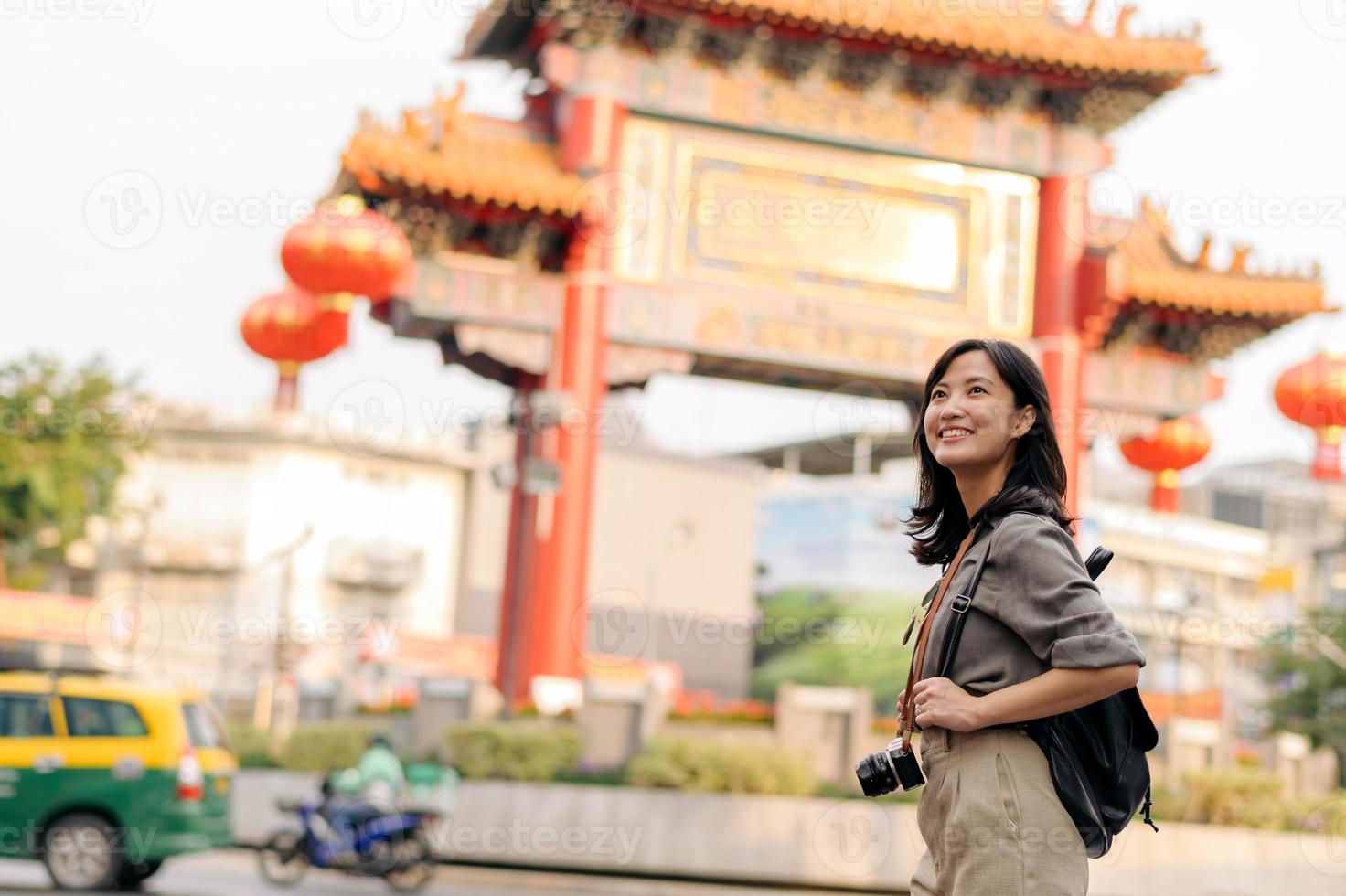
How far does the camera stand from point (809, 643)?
38938mm

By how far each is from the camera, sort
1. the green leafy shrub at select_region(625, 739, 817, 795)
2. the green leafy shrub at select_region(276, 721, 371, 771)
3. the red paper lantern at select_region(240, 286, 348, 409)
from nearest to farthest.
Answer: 1. the green leafy shrub at select_region(625, 739, 817, 795)
2. the red paper lantern at select_region(240, 286, 348, 409)
3. the green leafy shrub at select_region(276, 721, 371, 771)

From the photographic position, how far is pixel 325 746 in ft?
55.8

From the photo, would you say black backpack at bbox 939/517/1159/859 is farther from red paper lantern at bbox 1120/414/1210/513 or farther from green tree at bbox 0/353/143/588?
green tree at bbox 0/353/143/588

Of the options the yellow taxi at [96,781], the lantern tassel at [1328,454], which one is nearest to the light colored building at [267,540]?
the lantern tassel at [1328,454]

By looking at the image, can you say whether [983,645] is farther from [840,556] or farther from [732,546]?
[732,546]

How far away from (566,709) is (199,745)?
13.1ft

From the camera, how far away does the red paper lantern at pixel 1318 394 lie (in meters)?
14.8

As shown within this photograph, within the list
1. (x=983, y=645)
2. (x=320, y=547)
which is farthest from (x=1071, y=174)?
(x=320, y=547)

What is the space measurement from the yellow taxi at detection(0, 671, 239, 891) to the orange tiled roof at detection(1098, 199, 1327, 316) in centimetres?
969

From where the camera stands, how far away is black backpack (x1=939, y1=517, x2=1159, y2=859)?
2.82 meters

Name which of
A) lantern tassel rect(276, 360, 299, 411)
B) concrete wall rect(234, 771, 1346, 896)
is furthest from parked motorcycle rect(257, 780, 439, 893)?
lantern tassel rect(276, 360, 299, 411)

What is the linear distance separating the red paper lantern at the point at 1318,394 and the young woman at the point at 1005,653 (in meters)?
12.7

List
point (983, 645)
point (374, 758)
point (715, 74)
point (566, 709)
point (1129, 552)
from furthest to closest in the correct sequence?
1. point (1129, 552)
2. point (715, 74)
3. point (566, 709)
4. point (374, 758)
5. point (983, 645)

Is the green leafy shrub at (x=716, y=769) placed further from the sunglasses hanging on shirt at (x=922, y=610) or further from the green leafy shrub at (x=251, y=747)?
the sunglasses hanging on shirt at (x=922, y=610)
